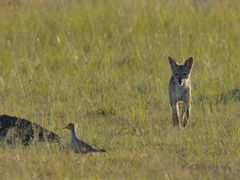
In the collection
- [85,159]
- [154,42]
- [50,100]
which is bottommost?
[85,159]

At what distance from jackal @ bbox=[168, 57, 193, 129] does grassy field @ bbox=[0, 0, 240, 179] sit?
147 millimetres

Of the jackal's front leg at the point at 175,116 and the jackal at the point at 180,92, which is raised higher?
A: the jackal at the point at 180,92

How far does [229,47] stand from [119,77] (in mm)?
1871

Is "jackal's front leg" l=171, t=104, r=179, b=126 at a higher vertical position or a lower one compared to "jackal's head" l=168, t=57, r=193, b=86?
lower

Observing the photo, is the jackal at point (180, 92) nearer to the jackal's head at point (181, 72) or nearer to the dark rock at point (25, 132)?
the jackal's head at point (181, 72)

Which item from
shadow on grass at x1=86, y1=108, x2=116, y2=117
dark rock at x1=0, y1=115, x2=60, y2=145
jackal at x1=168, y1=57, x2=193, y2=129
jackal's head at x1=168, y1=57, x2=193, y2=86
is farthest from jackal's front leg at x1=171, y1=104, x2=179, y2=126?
dark rock at x1=0, y1=115, x2=60, y2=145

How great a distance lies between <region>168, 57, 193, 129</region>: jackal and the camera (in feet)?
34.4

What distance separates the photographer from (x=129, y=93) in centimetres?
1184

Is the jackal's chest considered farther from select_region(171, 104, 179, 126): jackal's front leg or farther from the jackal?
select_region(171, 104, 179, 126): jackal's front leg

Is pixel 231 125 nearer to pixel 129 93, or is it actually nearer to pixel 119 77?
pixel 129 93

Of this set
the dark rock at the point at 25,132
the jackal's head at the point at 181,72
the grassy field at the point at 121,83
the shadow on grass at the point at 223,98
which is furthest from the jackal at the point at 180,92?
the dark rock at the point at 25,132

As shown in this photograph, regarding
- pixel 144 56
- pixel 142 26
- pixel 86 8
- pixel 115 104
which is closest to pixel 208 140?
pixel 115 104

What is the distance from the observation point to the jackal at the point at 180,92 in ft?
34.4

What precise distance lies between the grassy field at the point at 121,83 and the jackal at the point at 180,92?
0.48 ft
